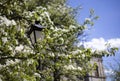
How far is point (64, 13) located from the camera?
59.0 ft

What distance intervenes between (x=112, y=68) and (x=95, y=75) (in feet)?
34.2

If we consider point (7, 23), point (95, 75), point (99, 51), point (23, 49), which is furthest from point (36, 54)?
point (95, 75)

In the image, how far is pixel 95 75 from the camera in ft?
145

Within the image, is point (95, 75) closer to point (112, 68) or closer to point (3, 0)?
point (112, 68)

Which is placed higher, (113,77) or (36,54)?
(36,54)

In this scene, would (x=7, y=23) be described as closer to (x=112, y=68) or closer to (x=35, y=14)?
(x=35, y=14)

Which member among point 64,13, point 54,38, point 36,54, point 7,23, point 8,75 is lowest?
point 8,75

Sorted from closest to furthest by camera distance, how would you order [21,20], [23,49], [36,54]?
[36,54] → [23,49] → [21,20]

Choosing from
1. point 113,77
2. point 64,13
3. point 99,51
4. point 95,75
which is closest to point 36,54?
point 99,51

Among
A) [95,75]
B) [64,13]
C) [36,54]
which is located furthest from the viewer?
[95,75]

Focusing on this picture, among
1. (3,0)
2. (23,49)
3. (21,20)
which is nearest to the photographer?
(23,49)

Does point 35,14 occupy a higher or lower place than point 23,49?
higher

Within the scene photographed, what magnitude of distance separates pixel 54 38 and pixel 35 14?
2.68ft

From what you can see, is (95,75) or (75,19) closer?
(75,19)
